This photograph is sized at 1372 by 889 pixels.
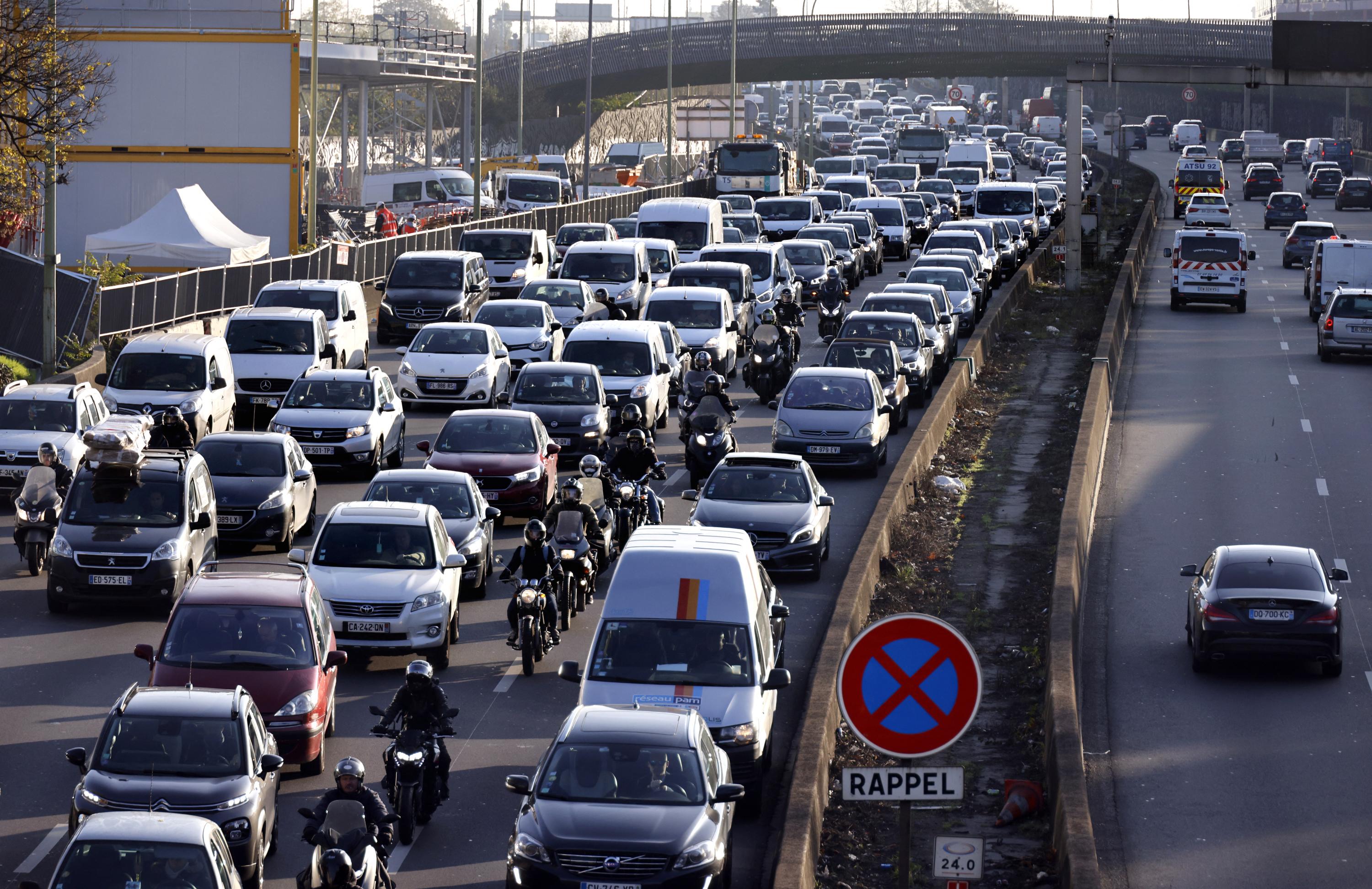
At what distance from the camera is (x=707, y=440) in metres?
28.3

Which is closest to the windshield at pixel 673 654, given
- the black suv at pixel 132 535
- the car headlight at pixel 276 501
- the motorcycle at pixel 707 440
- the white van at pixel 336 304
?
the black suv at pixel 132 535

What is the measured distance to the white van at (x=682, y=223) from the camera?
5012 cm

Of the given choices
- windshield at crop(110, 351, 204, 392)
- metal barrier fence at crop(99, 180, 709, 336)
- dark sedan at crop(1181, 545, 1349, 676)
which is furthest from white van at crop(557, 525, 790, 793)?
metal barrier fence at crop(99, 180, 709, 336)

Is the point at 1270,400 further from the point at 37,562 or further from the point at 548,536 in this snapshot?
the point at 37,562

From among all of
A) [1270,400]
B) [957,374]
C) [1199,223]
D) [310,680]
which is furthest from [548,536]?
[1199,223]

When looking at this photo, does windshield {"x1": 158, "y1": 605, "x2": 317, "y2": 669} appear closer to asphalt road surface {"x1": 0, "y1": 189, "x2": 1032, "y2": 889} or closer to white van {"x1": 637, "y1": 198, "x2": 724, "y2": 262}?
asphalt road surface {"x1": 0, "y1": 189, "x2": 1032, "y2": 889}

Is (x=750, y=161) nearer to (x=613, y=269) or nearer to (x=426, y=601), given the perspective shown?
(x=613, y=269)

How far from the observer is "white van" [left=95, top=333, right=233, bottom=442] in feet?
94.8

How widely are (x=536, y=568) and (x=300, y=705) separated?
4.28 metres

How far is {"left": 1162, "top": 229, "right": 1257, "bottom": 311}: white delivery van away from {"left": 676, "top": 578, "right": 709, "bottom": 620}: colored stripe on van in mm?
38039

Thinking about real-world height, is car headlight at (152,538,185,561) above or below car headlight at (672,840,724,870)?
above

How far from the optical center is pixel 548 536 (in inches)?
834

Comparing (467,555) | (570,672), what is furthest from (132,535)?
(570,672)

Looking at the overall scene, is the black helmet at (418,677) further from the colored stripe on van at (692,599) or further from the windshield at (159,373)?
the windshield at (159,373)
